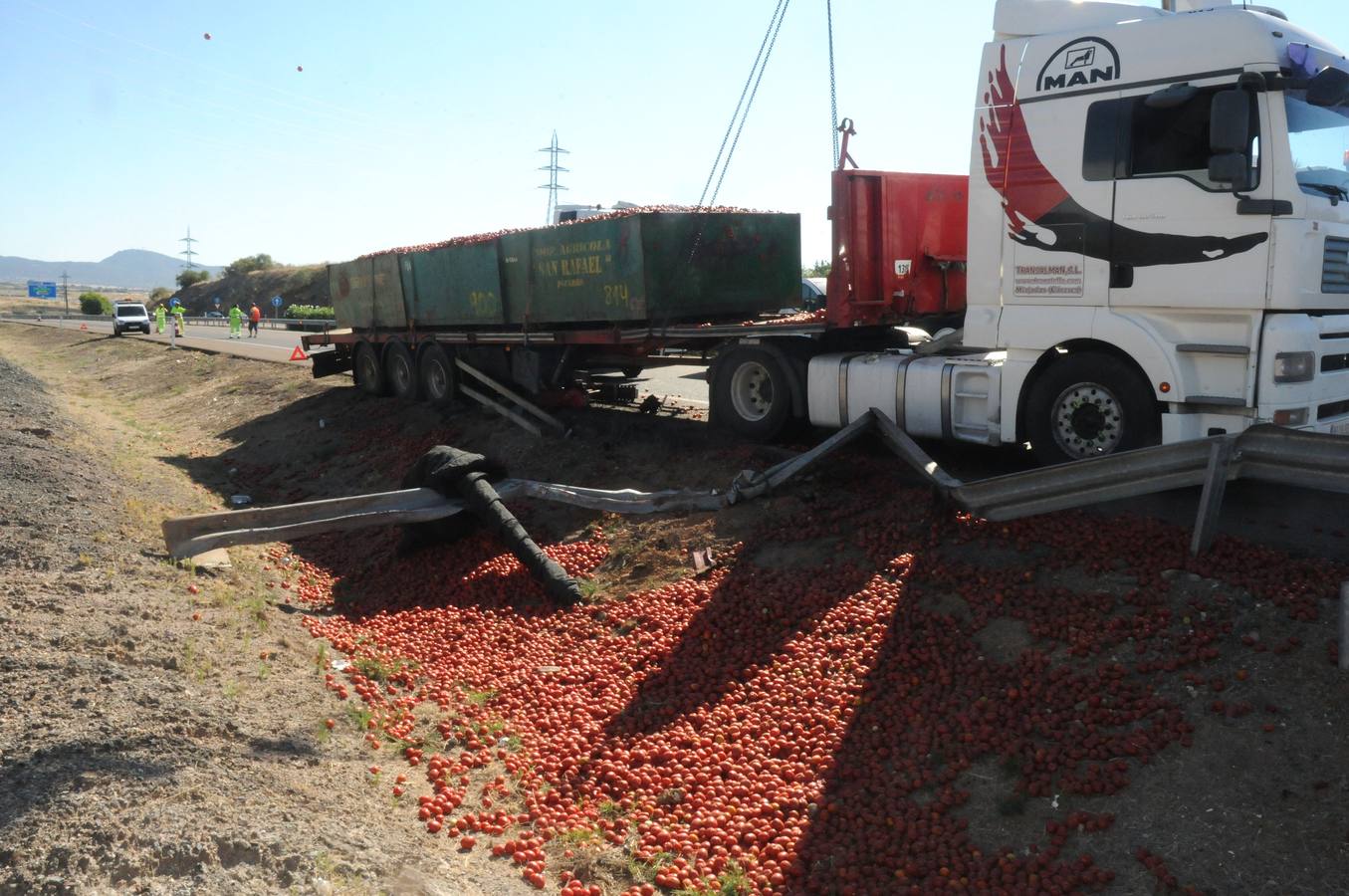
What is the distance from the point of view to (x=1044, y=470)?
6824 mm

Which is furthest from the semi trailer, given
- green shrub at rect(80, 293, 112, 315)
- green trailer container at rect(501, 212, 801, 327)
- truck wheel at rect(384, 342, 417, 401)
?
green shrub at rect(80, 293, 112, 315)

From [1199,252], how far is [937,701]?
13.2ft

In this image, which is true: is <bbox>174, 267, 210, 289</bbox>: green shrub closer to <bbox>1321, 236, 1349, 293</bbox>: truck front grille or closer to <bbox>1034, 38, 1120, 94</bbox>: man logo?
<bbox>1034, 38, 1120, 94</bbox>: man logo

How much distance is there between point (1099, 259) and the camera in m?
7.85

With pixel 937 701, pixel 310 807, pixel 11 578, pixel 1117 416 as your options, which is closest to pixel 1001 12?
pixel 1117 416

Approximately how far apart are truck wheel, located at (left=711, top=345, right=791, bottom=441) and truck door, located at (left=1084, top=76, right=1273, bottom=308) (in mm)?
3689

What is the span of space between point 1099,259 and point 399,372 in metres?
13.2

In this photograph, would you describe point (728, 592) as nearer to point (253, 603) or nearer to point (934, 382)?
point (934, 382)

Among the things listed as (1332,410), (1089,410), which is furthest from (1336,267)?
(1089,410)

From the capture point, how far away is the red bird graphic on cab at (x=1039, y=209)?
7.57 metres

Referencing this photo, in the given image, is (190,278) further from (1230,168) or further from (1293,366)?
(1293,366)

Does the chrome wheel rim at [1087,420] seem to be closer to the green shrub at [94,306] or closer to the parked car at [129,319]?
the parked car at [129,319]

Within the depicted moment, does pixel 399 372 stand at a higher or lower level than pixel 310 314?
lower

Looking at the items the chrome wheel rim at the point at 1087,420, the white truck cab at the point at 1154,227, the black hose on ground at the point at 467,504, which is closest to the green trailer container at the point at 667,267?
the black hose on ground at the point at 467,504
